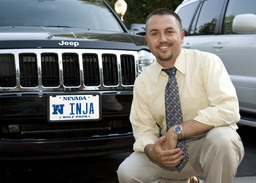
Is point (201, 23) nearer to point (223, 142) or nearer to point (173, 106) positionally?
point (173, 106)

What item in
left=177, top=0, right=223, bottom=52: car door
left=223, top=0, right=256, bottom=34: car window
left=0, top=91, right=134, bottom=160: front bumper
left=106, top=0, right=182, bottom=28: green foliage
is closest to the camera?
left=0, top=91, right=134, bottom=160: front bumper

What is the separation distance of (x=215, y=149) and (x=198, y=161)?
0.27 m

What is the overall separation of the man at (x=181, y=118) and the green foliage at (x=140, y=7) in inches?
809

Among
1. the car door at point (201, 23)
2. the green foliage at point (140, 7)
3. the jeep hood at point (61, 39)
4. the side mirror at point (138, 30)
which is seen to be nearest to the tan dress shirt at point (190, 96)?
the jeep hood at point (61, 39)

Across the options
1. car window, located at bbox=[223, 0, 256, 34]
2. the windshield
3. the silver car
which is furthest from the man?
car window, located at bbox=[223, 0, 256, 34]

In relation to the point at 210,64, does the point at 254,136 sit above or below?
below

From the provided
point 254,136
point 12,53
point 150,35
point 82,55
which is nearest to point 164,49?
point 150,35

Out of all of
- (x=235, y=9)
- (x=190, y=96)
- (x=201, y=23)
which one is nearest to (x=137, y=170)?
(x=190, y=96)

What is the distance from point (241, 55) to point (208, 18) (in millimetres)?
1195

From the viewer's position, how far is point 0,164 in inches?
130

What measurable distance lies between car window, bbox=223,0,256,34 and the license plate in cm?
249

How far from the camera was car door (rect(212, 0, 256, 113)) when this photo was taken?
4578 millimetres

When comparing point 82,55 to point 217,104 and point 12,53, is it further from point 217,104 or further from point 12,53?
point 217,104

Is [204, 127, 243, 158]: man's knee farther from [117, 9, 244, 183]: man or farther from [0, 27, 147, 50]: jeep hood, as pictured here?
[0, 27, 147, 50]: jeep hood
